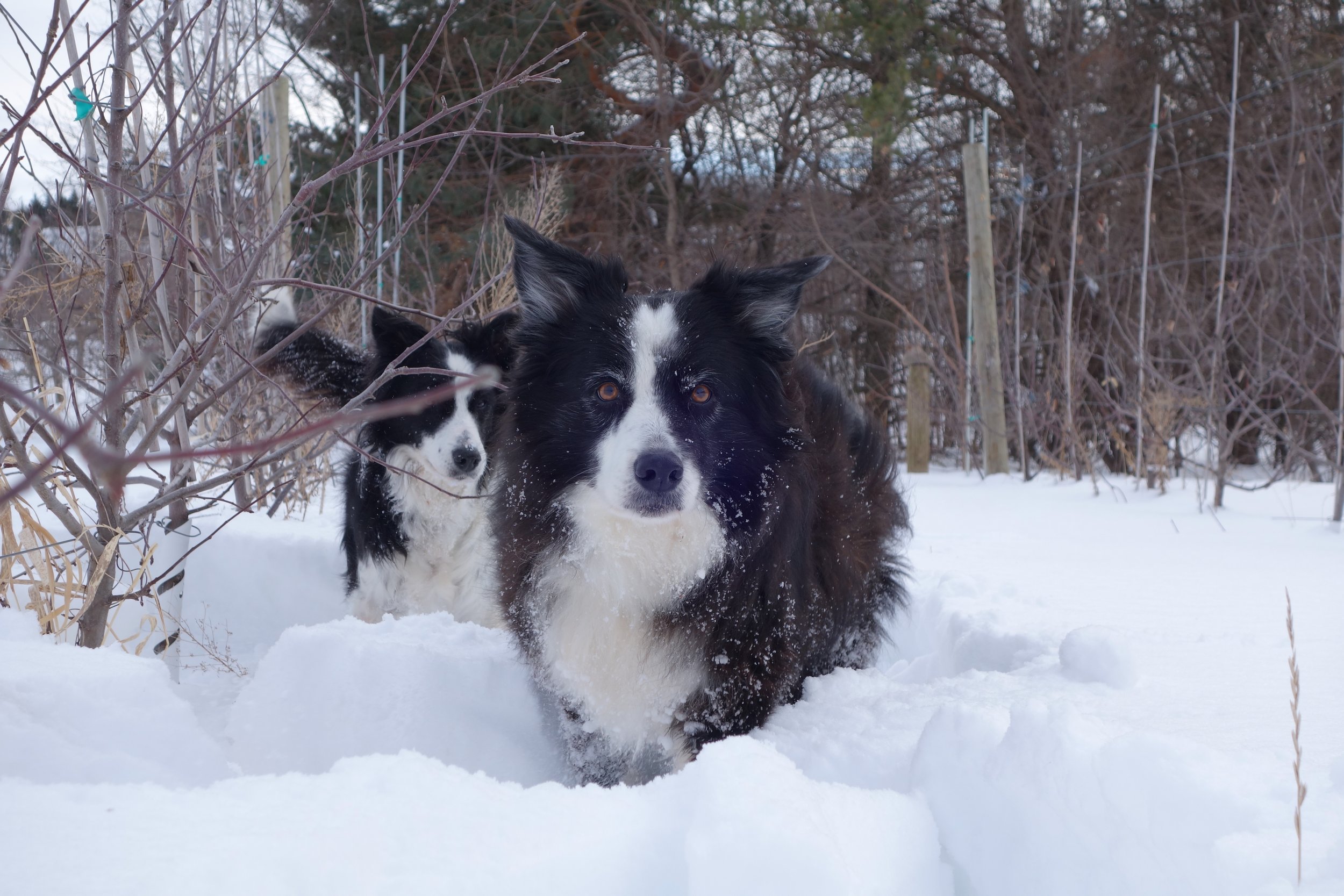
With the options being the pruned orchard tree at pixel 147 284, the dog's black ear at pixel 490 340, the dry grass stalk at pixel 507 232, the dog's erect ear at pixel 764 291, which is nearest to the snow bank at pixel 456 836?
the pruned orchard tree at pixel 147 284

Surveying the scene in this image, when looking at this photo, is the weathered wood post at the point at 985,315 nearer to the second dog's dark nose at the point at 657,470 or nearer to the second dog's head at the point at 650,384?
the second dog's head at the point at 650,384

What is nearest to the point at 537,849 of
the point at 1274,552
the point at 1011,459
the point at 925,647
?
the point at 925,647

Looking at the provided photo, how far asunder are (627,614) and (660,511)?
1.28 ft

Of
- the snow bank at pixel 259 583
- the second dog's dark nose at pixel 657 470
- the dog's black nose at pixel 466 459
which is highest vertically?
the second dog's dark nose at pixel 657 470

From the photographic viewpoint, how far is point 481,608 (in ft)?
14.5

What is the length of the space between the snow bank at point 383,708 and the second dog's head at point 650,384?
735 millimetres

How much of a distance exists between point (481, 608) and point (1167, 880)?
3405 millimetres

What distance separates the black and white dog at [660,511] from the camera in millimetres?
2602

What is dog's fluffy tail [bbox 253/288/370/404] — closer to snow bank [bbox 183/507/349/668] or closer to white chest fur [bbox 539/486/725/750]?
snow bank [bbox 183/507/349/668]

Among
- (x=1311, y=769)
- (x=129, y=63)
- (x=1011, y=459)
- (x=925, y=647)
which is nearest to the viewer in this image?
(x=1311, y=769)

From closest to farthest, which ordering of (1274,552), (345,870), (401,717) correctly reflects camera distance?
(345,870) → (401,717) → (1274,552)

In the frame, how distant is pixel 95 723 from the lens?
167 cm

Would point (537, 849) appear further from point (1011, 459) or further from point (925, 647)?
point (1011, 459)

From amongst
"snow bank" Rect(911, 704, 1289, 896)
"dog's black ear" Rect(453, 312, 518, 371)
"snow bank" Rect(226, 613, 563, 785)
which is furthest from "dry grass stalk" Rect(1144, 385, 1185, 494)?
"snow bank" Rect(911, 704, 1289, 896)
